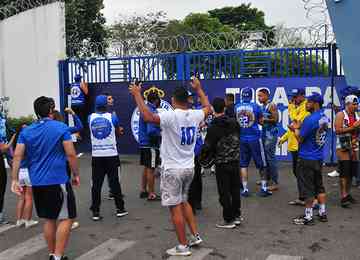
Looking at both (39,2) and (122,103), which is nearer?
(122,103)

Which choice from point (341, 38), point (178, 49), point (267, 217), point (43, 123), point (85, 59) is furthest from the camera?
point (85, 59)

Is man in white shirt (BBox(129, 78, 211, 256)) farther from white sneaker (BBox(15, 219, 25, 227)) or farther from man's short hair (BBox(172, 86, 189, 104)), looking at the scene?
white sneaker (BBox(15, 219, 25, 227))

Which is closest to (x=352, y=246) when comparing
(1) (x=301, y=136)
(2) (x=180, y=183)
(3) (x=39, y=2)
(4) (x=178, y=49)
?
(1) (x=301, y=136)

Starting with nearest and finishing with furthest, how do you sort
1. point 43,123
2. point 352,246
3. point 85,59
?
point 43,123 < point 352,246 < point 85,59

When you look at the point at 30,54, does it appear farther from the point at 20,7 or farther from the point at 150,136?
the point at 150,136

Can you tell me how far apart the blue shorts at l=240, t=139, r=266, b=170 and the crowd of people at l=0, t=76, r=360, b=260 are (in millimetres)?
16

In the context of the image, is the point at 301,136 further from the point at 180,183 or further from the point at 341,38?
the point at 341,38

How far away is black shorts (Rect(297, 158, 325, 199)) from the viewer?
6.92 meters

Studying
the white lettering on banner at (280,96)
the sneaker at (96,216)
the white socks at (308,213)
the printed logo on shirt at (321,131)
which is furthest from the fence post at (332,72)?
the sneaker at (96,216)

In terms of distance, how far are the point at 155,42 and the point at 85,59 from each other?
2.13 meters

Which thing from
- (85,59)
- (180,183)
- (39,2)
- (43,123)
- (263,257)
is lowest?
(263,257)

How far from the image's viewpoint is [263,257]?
19.0 feet

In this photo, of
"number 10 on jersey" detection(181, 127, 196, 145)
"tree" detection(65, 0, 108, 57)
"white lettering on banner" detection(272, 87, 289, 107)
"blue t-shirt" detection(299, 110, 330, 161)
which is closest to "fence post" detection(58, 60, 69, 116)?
"tree" detection(65, 0, 108, 57)

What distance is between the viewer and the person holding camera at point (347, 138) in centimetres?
780
